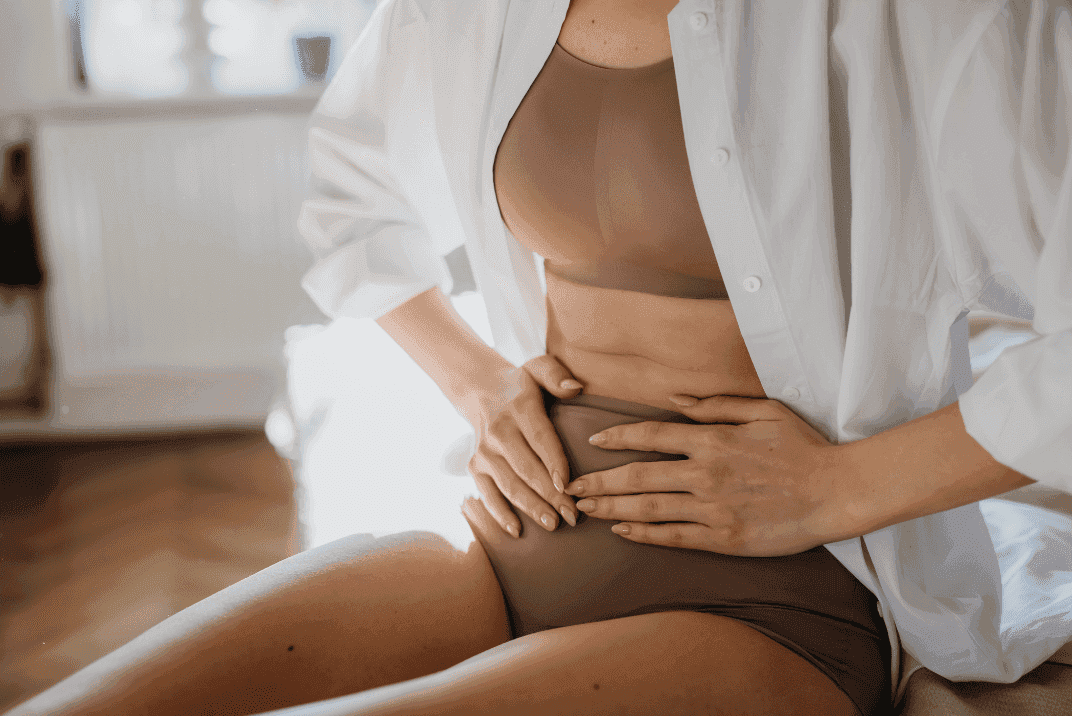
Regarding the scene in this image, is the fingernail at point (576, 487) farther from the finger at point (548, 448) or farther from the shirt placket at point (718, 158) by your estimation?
the shirt placket at point (718, 158)

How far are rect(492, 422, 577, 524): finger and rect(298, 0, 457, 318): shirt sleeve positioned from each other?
0.32 metres

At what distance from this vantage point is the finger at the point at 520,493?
751mm

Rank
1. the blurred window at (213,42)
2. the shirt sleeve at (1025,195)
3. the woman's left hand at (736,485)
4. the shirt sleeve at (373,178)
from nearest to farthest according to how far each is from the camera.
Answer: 1. the shirt sleeve at (1025,195)
2. the woman's left hand at (736,485)
3. the shirt sleeve at (373,178)
4. the blurred window at (213,42)

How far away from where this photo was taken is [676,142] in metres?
0.68

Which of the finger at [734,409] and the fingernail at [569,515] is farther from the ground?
the finger at [734,409]

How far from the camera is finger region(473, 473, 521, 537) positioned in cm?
78

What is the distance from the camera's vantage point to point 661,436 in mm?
703

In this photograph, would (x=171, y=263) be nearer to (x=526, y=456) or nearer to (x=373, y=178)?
(x=373, y=178)

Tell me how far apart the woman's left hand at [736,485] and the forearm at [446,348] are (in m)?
0.28

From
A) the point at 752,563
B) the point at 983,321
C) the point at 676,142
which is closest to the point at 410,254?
the point at 676,142

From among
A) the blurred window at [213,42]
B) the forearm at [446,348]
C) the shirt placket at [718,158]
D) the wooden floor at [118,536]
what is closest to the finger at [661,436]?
the shirt placket at [718,158]

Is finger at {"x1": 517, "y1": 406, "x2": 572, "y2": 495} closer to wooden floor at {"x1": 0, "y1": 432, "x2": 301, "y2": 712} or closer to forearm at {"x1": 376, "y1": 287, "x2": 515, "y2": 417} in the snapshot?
forearm at {"x1": 376, "y1": 287, "x2": 515, "y2": 417}

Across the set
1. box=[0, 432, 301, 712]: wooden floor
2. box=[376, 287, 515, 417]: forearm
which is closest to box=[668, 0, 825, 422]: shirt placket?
box=[376, 287, 515, 417]: forearm

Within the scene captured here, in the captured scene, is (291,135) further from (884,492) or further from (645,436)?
(884,492)
